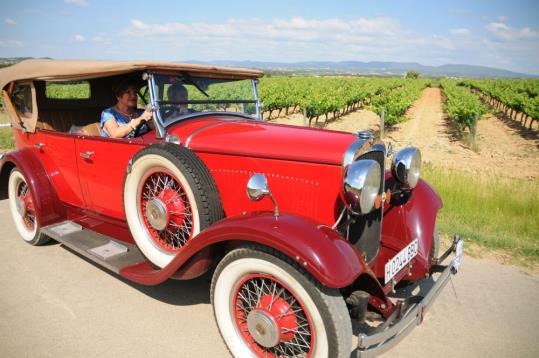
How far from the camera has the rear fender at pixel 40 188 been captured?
3.78 m

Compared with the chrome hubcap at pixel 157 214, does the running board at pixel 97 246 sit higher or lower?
lower

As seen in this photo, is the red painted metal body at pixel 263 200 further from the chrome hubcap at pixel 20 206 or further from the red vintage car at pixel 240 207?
the chrome hubcap at pixel 20 206

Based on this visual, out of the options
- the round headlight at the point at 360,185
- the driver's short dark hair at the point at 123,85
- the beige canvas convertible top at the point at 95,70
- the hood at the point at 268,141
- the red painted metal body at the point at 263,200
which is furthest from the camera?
the driver's short dark hair at the point at 123,85

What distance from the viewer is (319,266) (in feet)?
6.05

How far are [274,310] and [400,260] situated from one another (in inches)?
35.5

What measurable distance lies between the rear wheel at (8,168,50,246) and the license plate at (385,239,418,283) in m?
3.38

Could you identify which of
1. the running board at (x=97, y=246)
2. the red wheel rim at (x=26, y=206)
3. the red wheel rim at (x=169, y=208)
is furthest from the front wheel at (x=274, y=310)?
the red wheel rim at (x=26, y=206)

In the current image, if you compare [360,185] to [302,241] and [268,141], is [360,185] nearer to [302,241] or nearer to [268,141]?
[302,241]

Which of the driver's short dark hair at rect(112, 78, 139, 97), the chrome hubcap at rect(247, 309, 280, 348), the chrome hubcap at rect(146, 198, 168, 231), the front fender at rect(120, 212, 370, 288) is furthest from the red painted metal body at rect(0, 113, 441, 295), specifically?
the driver's short dark hair at rect(112, 78, 139, 97)

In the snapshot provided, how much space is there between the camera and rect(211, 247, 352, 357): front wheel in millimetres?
1926

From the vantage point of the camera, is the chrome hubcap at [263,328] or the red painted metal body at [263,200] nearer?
the red painted metal body at [263,200]

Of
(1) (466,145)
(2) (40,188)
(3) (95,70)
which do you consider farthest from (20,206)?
(1) (466,145)

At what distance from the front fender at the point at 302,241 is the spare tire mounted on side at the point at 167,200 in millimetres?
308

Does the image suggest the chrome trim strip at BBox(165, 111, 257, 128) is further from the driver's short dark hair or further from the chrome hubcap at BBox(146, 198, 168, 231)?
the driver's short dark hair
